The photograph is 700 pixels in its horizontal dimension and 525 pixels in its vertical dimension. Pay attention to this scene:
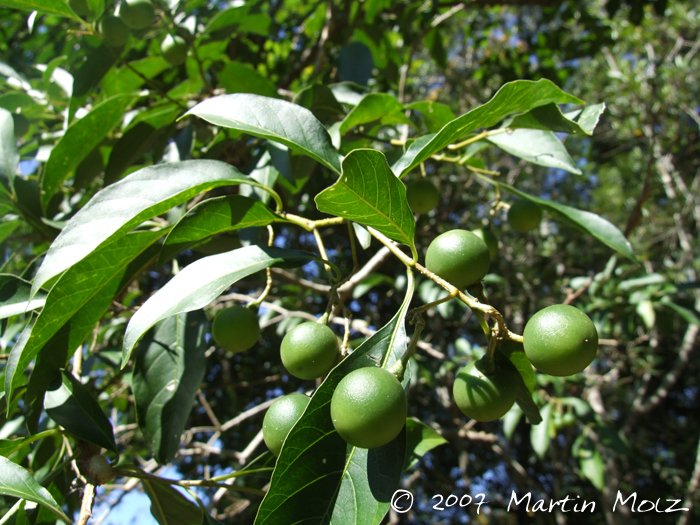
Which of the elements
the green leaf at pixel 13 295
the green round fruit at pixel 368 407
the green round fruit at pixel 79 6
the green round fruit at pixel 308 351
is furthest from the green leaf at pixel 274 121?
the green round fruit at pixel 79 6

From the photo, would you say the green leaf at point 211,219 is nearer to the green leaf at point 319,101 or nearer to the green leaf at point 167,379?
the green leaf at point 167,379

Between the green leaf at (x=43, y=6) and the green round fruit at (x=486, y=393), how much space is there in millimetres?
1826

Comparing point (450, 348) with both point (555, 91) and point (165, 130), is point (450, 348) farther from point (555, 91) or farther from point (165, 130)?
point (555, 91)

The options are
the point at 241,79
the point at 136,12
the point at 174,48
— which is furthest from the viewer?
the point at 241,79

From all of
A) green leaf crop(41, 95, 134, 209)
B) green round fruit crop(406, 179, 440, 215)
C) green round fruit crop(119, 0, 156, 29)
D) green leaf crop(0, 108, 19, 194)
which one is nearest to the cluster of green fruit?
green round fruit crop(119, 0, 156, 29)

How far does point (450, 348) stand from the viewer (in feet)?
17.6

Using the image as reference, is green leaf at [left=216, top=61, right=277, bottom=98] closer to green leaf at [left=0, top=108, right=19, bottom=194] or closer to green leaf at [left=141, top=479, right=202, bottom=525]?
green leaf at [left=0, top=108, right=19, bottom=194]

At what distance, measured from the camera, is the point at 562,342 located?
86 cm

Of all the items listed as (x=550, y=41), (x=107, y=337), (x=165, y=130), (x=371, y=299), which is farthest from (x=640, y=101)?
(x=107, y=337)

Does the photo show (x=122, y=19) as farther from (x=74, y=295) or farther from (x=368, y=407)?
(x=368, y=407)

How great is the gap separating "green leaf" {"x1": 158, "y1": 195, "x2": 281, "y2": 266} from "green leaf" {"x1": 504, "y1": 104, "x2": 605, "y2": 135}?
2.54 ft

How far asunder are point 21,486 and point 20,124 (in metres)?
1.81

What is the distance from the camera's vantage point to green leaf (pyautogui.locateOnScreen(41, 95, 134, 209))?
169cm

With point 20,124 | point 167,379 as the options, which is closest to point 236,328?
point 167,379
